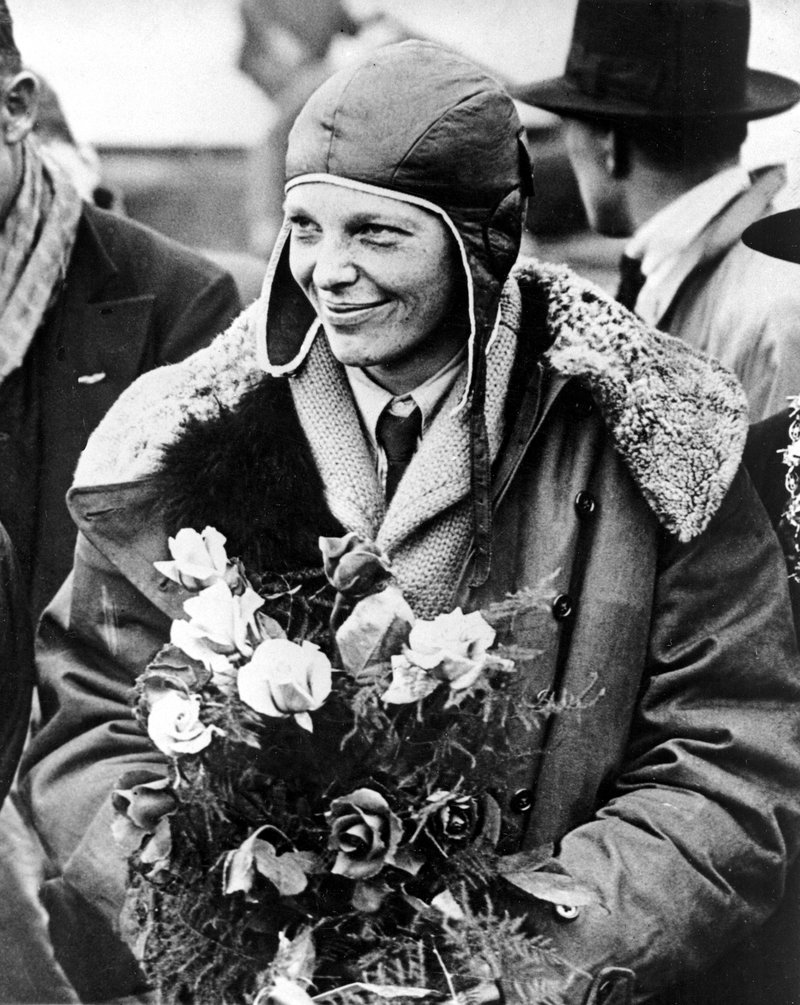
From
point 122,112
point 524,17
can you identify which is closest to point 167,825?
point 122,112

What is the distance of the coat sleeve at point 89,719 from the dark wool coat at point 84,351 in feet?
0.37

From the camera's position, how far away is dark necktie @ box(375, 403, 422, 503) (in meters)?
→ 3.29

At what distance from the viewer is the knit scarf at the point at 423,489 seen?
323 cm

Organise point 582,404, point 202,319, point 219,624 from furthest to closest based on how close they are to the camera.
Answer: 1. point 202,319
2. point 582,404
3. point 219,624

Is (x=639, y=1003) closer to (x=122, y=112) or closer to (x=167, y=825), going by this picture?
(x=167, y=825)

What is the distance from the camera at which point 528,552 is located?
3.24 meters

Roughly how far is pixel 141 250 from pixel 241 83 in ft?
1.48

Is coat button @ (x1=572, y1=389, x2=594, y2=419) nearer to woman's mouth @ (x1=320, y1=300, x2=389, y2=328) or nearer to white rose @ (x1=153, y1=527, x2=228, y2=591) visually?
woman's mouth @ (x1=320, y1=300, x2=389, y2=328)

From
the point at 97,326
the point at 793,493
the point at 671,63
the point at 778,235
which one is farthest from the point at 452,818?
the point at 671,63

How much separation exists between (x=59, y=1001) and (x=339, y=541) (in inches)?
52.0

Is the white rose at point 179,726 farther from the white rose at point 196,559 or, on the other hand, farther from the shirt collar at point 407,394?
the shirt collar at point 407,394

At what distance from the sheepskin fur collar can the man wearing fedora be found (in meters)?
0.13

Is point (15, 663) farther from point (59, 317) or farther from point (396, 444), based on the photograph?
point (396, 444)

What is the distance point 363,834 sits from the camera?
3.02 m
